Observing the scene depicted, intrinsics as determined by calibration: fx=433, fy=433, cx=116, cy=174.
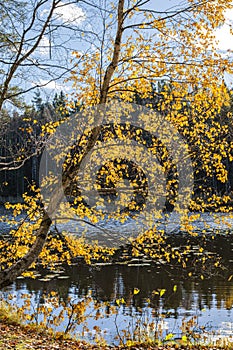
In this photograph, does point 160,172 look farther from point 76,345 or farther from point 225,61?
point 76,345

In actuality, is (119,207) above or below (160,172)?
below

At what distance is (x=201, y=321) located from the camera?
8508 mm

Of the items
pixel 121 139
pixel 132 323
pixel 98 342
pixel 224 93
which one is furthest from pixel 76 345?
pixel 224 93

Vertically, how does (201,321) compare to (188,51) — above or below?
below

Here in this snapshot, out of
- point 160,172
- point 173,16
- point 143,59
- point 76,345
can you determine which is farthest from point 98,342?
point 173,16

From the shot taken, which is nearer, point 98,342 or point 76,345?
point 76,345

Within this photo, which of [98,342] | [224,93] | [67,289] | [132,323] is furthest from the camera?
[67,289]

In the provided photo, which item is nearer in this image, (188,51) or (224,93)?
(224,93)

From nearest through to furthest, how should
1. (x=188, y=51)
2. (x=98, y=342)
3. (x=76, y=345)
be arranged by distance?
1. (x=188, y=51)
2. (x=76, y=345)
3. (x=98, y=342)

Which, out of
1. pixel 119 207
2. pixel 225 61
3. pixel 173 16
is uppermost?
pixel 173 16

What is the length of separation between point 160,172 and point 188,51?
210cm

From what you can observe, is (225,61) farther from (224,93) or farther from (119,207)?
(119,207)

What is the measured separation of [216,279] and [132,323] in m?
4.09

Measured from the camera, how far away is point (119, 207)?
6.88 m
